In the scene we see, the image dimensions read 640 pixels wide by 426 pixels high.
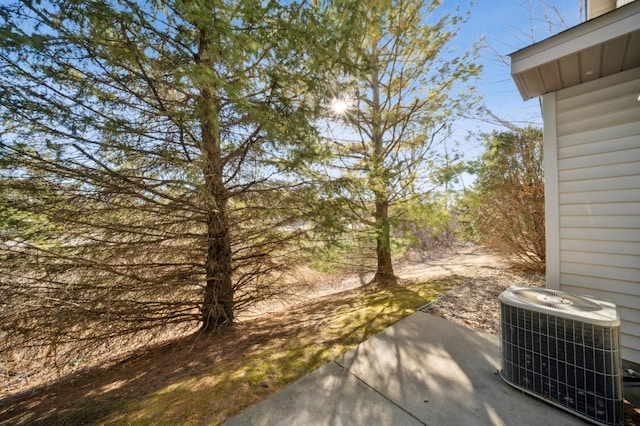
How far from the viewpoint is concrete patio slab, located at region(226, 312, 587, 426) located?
164cm

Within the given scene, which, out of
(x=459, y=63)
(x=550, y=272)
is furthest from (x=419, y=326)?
(x=459, y=63)

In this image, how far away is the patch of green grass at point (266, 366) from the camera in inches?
70.0

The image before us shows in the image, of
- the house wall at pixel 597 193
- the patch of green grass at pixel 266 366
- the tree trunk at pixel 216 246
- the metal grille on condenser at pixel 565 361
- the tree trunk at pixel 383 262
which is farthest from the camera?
the tree trunk at pixel 383 262

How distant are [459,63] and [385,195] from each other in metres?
2.53

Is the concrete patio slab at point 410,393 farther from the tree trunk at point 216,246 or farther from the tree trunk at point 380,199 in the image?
the tree trunk at point 216,246

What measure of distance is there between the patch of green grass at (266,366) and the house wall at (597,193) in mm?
1934

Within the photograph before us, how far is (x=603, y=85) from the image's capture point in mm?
2236

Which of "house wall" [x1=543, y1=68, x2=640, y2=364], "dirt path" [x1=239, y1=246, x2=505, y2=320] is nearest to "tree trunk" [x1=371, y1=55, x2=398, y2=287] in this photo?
"dirt path" [x1=239, y1=246, x2=505, y2=320]

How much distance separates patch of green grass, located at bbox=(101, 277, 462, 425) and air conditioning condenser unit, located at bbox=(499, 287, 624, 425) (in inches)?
55.4

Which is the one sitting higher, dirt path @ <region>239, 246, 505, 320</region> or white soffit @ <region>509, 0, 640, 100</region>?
white soffit @ <region>509, 0, 640, 100</region>

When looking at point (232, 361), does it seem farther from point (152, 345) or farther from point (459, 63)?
point (459, 63)

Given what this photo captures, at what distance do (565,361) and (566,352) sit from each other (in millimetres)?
70

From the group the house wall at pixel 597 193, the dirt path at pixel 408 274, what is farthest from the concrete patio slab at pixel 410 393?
the dirt path at pixel 408 274

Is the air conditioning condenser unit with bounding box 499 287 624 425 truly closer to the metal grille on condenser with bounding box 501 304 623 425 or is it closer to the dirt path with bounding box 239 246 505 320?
the metal grille on condenser with bounding box 501 304 623 425
